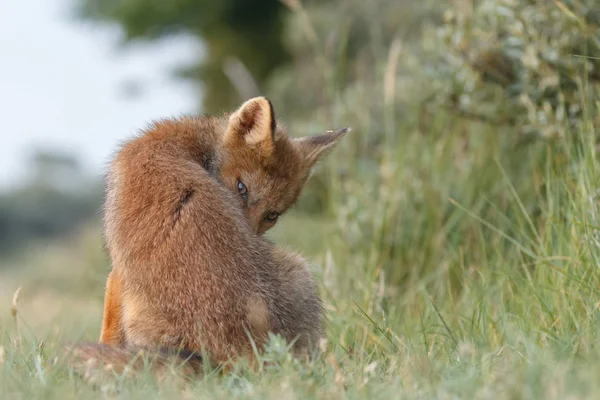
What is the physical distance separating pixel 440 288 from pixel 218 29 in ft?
47.5

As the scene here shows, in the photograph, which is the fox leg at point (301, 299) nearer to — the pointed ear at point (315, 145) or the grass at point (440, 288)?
the grass at point (440, 288)

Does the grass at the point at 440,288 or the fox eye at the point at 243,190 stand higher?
the fox eye at the point at 243,190

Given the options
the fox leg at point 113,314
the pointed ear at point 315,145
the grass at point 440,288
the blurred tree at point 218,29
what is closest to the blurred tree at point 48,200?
the blurred tree at point 218,29

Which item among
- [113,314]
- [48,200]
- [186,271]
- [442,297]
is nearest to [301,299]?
[186,271]

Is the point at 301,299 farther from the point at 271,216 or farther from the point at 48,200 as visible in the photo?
the point at 48,200

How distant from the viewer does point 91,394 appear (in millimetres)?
3139

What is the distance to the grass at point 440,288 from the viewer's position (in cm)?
312

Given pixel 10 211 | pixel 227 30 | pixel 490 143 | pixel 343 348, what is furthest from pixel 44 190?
pixel 343 348

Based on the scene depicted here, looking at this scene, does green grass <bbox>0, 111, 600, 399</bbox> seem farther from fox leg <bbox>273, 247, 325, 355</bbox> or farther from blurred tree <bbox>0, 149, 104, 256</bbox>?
blurred tree <bbox>0, 149, 104, 256</bbox>

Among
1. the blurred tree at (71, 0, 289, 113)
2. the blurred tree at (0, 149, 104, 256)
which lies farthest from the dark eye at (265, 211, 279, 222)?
the blurred tree at (0, 149, 104, 256)

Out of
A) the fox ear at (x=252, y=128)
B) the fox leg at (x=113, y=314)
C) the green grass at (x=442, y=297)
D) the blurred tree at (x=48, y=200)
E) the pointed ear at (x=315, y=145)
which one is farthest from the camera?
the blurred tree at (x=48, y=200)

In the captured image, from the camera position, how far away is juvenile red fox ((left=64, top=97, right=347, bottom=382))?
3.62 m

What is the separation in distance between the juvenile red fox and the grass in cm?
20

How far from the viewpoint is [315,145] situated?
5.44m
